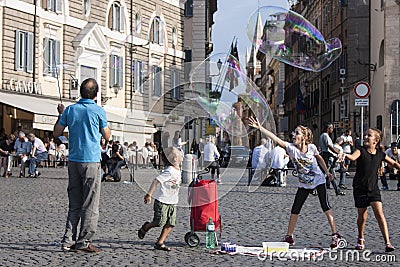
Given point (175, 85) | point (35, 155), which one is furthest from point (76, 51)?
point (175, 85)

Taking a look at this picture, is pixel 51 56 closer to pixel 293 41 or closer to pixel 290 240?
pixel 293 41

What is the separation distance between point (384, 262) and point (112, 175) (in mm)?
18181

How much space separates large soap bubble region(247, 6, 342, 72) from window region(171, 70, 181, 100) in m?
6.44

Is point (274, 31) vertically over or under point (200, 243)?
over

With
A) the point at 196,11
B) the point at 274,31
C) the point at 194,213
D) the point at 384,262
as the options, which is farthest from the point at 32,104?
the point at 196,11

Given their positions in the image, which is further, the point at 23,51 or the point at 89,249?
the point at 23,51

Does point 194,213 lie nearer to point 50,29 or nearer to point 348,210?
point 348,210

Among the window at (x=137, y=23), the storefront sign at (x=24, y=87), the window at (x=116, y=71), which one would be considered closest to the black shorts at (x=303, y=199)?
the storefront sign at (x=24, y=87)

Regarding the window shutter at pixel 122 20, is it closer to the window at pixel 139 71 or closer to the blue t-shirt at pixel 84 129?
the window at pixel 139 71

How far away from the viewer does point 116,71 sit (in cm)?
Result: 4603

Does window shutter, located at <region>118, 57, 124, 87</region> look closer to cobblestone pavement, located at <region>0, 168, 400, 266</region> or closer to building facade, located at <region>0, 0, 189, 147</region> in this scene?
building facade, located at <region>0, 0, 189, 147</region>

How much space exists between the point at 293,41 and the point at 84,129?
11.2m

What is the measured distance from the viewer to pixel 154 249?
10.1 m

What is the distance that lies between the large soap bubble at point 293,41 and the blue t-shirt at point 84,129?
33.6ft
